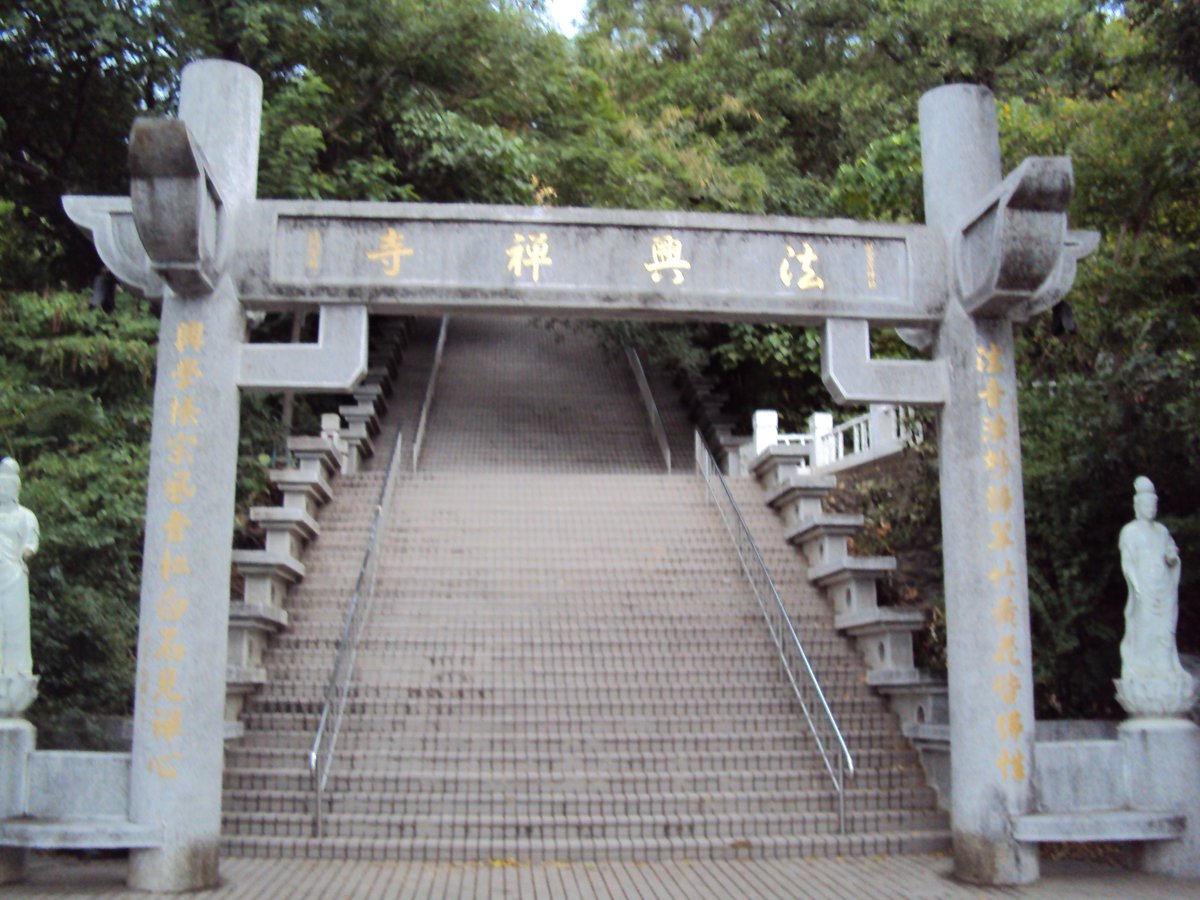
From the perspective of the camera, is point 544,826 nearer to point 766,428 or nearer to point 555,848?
point 555,848

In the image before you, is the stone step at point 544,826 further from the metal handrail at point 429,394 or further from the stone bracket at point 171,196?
the metal handrail at point 429,394

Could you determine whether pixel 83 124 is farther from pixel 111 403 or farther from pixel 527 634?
pixel 527 634

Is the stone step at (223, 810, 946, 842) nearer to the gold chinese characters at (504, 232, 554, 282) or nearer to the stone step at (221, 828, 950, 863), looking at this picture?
the stone step at (221, 828, 950, 863)

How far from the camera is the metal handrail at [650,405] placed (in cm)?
1792

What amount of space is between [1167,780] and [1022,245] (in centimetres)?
365

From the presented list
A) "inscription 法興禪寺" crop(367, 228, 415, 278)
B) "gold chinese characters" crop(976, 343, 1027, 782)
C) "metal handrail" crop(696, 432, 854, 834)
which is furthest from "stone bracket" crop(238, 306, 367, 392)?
"metal handrail" crop(696, 432, 854, 834)

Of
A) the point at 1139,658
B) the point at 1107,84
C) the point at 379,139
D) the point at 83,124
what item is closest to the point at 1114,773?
the point at 1139,658

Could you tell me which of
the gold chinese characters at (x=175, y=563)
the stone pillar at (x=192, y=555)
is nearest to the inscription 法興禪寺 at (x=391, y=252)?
the stone pillar at (x=192, y=555)

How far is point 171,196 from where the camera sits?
659cm

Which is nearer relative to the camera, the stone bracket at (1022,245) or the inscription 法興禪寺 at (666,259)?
the stone bracket at (1022,245)

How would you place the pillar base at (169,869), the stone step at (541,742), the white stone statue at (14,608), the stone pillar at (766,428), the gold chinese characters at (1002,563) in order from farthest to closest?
the stone pillar at (766,428), the stone step at (541,742), the gold chinese characters at (1002,563), the white stone statue at (14,608), the pillar base at (169,869)

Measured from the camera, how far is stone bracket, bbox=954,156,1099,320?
6.77 m

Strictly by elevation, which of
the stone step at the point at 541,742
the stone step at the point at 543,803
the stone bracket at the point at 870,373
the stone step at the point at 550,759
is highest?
the stone bracket at the point at 870,373

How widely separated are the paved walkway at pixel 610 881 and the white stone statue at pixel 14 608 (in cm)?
115
